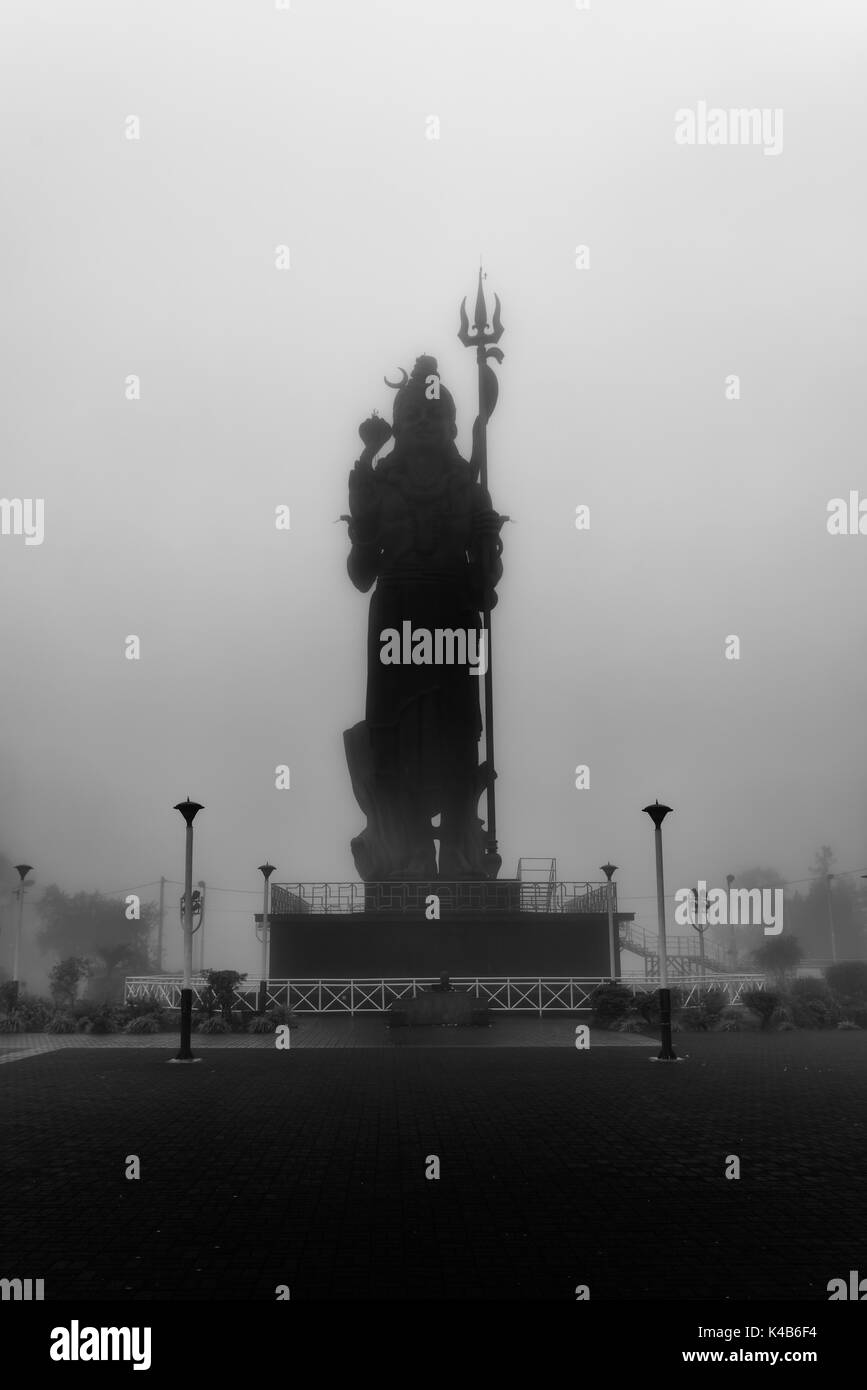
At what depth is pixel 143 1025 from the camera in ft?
91.9

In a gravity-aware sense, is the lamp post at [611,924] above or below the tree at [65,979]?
above

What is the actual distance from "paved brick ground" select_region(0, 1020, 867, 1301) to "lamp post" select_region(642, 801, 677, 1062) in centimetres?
276

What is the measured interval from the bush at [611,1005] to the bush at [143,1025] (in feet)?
9.15

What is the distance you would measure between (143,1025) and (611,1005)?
1026 centimetres

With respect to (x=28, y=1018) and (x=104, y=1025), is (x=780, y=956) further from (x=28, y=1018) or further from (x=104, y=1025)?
(x=28, y=1018)

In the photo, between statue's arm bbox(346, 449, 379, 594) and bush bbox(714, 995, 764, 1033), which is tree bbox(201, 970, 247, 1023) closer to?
bush bbox(714, 995, 764, 1033)

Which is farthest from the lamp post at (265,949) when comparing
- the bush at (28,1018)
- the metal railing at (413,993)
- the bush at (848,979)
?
the bush at (848,979)

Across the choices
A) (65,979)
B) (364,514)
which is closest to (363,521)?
(364,514)

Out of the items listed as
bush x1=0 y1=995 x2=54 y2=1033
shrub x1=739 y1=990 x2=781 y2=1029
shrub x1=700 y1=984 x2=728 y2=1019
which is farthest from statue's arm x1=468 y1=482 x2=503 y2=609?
bush x1=0 y1=995 x2=54 y2=1033

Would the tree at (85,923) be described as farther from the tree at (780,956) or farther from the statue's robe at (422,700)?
the statue's robe at (422,700)

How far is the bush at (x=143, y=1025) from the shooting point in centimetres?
2789
